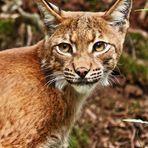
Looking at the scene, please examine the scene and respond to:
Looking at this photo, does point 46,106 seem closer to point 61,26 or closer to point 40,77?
point 40,77

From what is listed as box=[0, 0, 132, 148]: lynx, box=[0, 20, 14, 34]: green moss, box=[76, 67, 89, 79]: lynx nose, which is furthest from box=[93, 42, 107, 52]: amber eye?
box=[0, 20, 14, 34]: green moss

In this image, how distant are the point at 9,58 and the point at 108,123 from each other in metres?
3.19

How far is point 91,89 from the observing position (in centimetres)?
671

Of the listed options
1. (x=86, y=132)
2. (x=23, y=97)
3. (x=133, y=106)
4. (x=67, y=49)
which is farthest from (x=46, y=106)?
(x=133, y=106)

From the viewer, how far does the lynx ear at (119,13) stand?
6.57 m

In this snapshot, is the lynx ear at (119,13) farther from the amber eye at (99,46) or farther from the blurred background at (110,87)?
the blurred background at (110,87)

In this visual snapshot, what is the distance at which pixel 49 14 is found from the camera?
6520 millimetres

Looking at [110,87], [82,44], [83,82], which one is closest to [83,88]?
[83,82]

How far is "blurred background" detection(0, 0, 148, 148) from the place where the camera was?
9250mm

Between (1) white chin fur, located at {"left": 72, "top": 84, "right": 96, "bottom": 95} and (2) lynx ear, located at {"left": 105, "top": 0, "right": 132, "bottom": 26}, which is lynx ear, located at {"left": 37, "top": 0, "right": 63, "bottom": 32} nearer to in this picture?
(2) lynx ear, located at {"left": 105, "top": 0, "right": 132, "bottom": 26}

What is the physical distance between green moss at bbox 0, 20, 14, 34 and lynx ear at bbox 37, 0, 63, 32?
373 centimetres

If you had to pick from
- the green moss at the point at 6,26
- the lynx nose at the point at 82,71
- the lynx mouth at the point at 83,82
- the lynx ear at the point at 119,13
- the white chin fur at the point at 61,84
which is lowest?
the green moss at the point at 6,26

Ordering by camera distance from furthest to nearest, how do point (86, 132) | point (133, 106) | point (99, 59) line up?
point (133, 106)
point (86, 132)
point (99, 59)

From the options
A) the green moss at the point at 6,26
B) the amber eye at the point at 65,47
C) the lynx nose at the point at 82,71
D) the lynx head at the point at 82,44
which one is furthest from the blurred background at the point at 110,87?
the lynx nose at the point at 82,71
